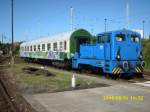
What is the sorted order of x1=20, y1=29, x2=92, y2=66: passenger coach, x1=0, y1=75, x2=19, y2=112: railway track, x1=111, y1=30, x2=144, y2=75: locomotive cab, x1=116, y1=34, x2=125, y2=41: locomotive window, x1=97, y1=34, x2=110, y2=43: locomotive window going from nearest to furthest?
x1=0, y1=75, x2=19, y2=112: railway track
x1=111, y1=30, x2=144, y2=75: locomotive cab
x1=116, y1=34, x2=125, y2=41: locomotive window
x1=97, y1=34, x2=110, y2=43: locomotive window
x1=20, y1=29, x2=92, y2=66: passenger coach

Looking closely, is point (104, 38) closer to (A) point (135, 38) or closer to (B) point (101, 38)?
(B) point (101, 38)

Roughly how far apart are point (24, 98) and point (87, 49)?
10685 millimetres

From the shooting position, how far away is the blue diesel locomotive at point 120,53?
18.6 meters

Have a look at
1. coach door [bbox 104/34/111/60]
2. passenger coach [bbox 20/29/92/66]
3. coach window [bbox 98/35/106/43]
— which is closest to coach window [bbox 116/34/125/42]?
coach door [bbox 104/34/111/60]

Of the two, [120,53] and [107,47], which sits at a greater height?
[107,47]

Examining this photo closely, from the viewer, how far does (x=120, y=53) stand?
18844mm

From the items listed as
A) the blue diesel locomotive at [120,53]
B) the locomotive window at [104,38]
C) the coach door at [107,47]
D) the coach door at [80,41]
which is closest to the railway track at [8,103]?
the blue diesel locomotive at [120,53]

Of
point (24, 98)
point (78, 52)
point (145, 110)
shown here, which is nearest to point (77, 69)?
point (78, 52)

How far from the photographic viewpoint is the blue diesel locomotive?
18.6 metres

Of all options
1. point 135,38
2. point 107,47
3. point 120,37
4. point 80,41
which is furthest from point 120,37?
point 80,41

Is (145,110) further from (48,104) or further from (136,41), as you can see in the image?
(136,41)

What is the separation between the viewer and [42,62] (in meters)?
40.2

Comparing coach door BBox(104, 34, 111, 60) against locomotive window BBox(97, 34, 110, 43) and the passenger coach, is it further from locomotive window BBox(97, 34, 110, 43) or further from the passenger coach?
the passenger coach

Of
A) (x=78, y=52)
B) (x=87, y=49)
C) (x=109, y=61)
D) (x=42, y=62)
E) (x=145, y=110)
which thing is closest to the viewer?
(x=145, y=110)
